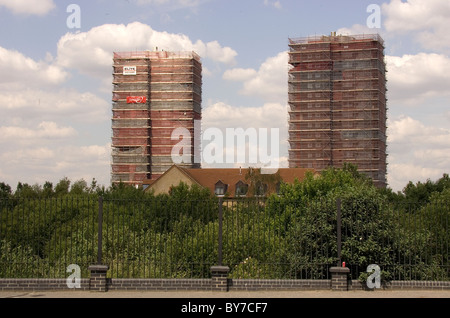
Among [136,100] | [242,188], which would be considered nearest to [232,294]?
[242,188]

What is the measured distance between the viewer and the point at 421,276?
17.0 meters

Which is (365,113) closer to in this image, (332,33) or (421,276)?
(332,33)

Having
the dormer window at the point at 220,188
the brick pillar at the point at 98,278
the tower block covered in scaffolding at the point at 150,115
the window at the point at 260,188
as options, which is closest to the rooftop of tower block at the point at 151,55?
the tower block covered in scaffolding at the point at 150,115

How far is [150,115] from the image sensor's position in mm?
111625

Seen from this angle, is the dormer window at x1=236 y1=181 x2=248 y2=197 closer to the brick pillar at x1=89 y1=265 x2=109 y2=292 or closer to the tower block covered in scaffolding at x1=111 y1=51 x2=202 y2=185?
the tower block covered in scaffolding at x1=111 y1=51 x2=202 y2=185

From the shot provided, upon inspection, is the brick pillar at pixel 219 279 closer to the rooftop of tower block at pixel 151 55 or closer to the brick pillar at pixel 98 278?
the brick pillar at pixel 98 278

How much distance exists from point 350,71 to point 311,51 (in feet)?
24.5

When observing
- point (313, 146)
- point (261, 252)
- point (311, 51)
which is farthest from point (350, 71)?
point (261, 252)

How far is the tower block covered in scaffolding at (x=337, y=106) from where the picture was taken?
96.6m

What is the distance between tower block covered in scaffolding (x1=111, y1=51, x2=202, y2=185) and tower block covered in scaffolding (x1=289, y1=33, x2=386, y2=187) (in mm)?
22472

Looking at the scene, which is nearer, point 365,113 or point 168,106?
point 365,113
